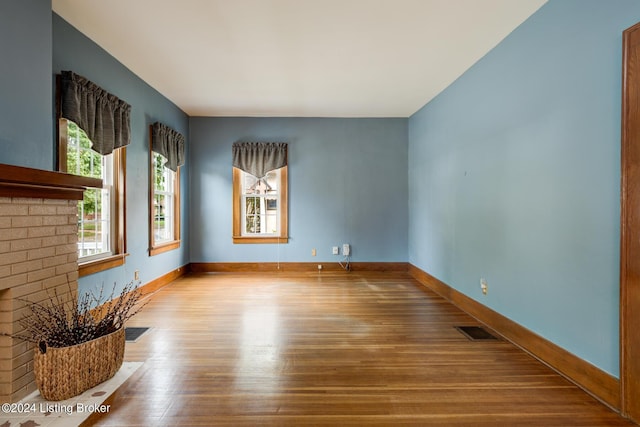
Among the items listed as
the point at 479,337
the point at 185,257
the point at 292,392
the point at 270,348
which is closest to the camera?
the point at 292,392

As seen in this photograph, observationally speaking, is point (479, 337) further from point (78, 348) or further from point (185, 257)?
point (185, 257)

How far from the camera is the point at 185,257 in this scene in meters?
5.41

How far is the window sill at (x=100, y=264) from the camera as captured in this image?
2.90 m

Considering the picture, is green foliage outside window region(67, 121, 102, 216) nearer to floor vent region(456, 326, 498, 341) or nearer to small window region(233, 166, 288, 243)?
small window region(233, 166, 288, 243)

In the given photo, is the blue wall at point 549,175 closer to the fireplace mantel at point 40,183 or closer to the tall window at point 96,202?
the fireplace mantel at point 40,183

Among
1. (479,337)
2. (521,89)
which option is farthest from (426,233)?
(521,89)

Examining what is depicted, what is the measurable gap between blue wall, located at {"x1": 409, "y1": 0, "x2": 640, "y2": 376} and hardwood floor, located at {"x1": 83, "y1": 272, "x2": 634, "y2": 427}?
17.4 inches

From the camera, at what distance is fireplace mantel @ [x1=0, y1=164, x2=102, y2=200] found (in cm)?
170

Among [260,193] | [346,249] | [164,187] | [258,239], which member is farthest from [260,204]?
[346,249]

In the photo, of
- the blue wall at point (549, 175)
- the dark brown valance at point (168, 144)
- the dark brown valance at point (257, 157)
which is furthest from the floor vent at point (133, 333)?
the blue wall at point (549, 175)

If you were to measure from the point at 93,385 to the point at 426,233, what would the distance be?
4241mm

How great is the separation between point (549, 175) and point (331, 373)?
215 centimetres

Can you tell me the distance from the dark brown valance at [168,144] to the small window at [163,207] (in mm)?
107

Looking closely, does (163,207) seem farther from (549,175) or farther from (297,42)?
(549,175)
